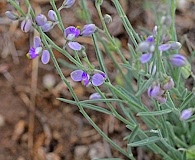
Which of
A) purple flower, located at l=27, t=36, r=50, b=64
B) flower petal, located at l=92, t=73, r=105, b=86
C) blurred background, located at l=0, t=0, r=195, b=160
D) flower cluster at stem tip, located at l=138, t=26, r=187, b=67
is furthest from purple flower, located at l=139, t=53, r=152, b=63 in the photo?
blurred background, located at l=0, t=0, r=195, b=160

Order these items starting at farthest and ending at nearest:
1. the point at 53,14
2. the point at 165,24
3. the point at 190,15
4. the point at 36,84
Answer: the point at 190,15, the point at 36,84, the point at 53,14, the point at 165,24

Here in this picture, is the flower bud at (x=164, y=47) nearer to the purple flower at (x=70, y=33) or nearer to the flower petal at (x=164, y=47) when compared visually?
the flower petal at (x=164, y=47)

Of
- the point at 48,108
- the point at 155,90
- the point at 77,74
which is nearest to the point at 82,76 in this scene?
the point at 77,74

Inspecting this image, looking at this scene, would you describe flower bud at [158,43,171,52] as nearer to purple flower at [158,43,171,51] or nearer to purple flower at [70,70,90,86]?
purple flower at [158,43,171,51]

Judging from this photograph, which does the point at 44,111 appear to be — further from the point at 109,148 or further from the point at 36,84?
the point at 109,148

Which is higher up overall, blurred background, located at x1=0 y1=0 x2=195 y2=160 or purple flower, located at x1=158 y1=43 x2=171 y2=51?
purple flower, located at x1=158 y1=43 x2=171 y2=51

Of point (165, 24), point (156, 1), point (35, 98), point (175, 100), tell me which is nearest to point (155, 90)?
point (165, 24)

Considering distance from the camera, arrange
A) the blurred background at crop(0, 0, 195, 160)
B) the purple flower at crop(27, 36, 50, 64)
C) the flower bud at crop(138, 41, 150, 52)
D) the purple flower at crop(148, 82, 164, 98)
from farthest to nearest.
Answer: the blurred background at crop(0, 0, 195, 160) < the purple flower at crop(27, 36, 50, 64) < the purple flower at crop(148, 82, 164, 98) < the flower bud at crop(138, 41, 150, 52)

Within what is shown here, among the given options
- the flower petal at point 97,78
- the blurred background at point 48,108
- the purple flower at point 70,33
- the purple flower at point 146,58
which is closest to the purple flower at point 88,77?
the flower petal at point 97,78

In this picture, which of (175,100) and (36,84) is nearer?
(175,100)
